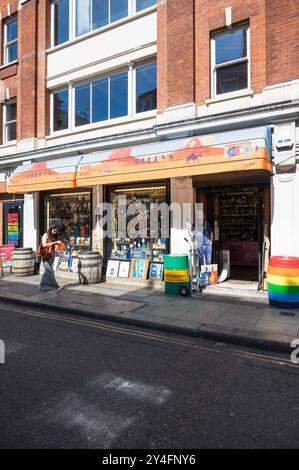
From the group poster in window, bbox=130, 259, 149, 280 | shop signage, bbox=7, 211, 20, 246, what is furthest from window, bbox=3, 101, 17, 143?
poster in window, bbox=130, 259, 149, 280

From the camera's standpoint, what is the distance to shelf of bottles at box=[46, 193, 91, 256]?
1196 centimetres

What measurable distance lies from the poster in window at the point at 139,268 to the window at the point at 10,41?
37.8 feet

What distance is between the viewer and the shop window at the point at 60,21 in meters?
12.7

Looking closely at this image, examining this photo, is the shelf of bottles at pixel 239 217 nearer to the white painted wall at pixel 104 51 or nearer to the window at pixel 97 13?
the white painted wall at pixel 104 51

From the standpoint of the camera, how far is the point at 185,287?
8469mm

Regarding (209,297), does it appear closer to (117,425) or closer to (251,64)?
(117,425)

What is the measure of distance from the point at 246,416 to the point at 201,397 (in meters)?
0.57

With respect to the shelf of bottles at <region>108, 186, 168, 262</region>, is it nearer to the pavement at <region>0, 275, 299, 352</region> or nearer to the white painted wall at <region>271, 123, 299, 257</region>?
the pavement at <region>0, 275, 299, 352</region>

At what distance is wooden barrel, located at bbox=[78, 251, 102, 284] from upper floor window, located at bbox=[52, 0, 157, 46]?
28.0 feet

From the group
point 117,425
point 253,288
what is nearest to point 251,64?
point 253,288

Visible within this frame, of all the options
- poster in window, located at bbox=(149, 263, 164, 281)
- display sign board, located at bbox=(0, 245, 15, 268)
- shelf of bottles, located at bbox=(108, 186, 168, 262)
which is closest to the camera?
poster in window, located at bbox=(149, 263, 164, 281)

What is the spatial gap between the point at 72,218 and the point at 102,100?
15.2 feet

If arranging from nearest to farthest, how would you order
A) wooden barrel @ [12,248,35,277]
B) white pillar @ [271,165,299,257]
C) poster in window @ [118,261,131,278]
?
white pillar @ [271,165,299,257], poster in window @ [118,261,131,278], wooden barrel @ [12,248,35,277]

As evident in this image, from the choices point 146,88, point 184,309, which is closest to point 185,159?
point 184,309
